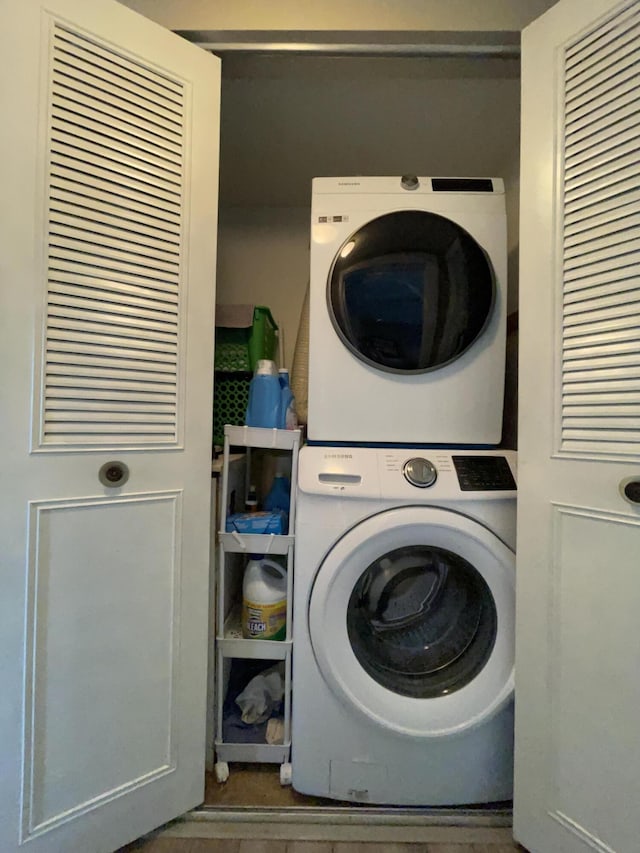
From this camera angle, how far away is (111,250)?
37.9 inches

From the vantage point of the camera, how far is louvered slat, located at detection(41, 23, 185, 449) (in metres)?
0.91

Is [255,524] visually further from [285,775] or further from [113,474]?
[285,775]

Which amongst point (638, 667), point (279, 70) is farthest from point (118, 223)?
point (638, 667)

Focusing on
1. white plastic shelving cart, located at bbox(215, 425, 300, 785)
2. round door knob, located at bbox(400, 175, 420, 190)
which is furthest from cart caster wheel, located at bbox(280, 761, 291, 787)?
round door knob, located at bbox(400, 175, 420, 190)

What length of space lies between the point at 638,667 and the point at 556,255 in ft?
2.92

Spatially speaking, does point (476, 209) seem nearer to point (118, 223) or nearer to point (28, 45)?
point (118, 223)

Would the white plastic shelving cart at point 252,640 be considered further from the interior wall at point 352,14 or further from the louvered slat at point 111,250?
the interior wall at point 352,14

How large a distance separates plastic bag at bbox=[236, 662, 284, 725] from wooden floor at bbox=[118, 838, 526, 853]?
0.29 m

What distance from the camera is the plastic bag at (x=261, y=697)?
1303 mm

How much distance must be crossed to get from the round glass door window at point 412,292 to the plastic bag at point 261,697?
1065 mm

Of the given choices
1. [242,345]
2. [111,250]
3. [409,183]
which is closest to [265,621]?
[242,345]

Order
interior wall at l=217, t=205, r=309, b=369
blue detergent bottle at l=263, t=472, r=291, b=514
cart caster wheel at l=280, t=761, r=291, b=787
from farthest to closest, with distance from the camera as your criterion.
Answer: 1. interior wall at l=217, t=205, r=309, b=369
2. blue detergent bottle at l=263, t=472, r=291, b=514
3. cart caster wheel at l=280, t=761, r=291, b=787

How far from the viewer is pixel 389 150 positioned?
1.60 m

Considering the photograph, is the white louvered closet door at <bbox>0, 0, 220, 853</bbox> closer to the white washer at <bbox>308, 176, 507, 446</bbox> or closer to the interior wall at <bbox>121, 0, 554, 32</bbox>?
the interior wall at <bbox>121, 0, 554, 32</bbox>
